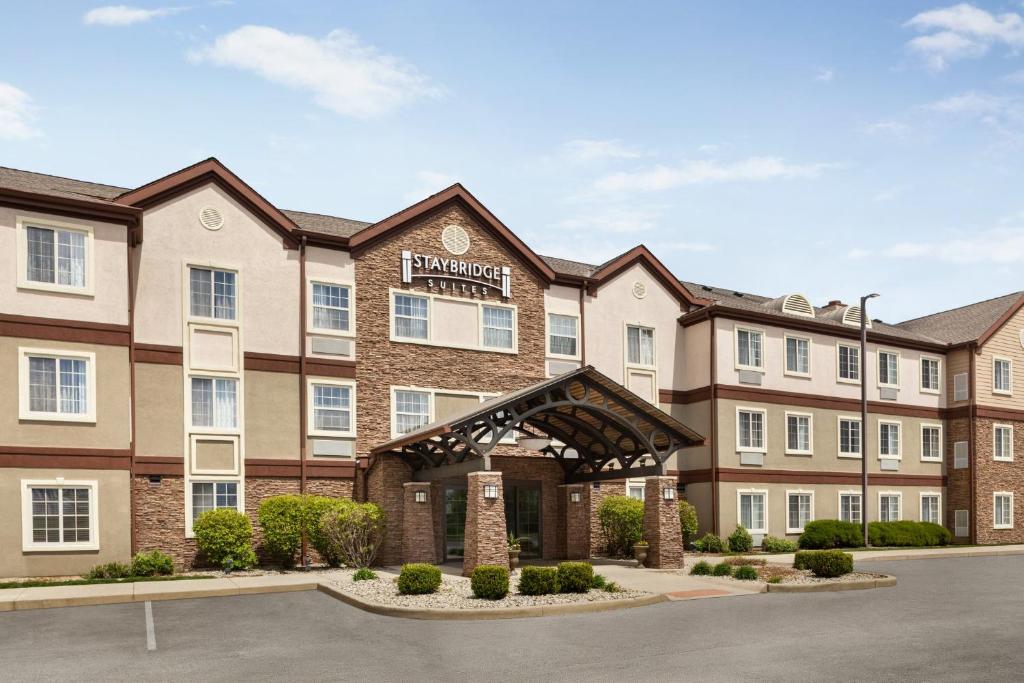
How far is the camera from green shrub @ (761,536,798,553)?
34562 millimetres

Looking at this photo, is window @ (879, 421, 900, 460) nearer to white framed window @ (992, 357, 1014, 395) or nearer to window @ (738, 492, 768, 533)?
white framed window @ (992, 357, 1014, 395)

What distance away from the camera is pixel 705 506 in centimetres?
3516

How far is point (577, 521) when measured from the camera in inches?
1197

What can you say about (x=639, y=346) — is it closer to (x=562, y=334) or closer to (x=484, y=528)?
(x=562, y=334)

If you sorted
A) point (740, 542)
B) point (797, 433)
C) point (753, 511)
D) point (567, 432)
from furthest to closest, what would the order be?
point (797, 433), point (753, 511), point (740, 542), point (567, 432)

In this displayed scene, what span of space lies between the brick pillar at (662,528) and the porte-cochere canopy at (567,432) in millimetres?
507

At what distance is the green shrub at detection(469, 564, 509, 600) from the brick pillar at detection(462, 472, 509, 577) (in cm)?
360

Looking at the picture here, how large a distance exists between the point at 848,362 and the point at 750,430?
267 inches

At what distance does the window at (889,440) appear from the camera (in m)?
40.1

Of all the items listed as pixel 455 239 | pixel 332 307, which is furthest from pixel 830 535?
pixel 332 307

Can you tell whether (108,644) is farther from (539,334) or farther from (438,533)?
(539,334)

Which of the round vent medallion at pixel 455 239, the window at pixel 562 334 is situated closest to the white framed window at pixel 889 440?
the window at pixel 562 334

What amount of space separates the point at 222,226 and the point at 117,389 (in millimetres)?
5831

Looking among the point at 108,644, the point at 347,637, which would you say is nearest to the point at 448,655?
the point at 347,637
